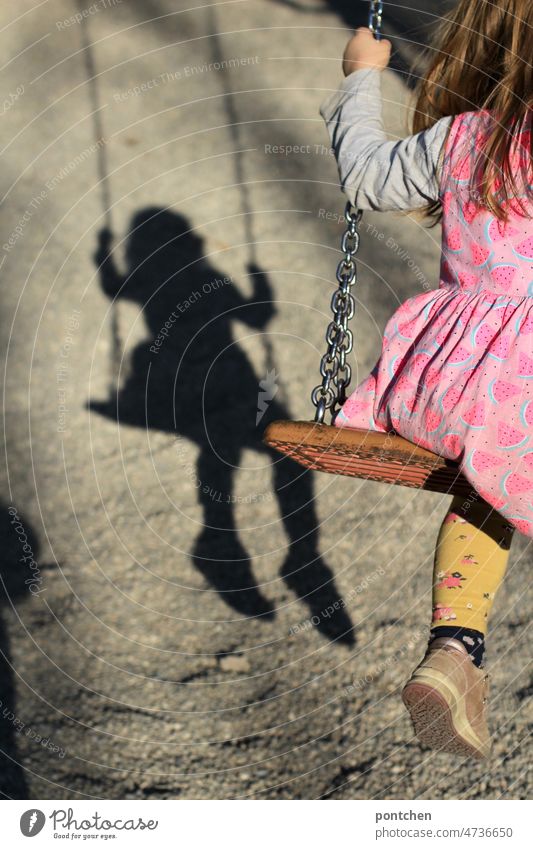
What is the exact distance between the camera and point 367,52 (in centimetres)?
129

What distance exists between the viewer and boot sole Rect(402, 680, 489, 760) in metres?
1.06

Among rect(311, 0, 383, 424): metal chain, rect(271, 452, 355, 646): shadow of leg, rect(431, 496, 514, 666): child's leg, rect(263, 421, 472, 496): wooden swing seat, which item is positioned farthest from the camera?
rect(271, 452, 355, 646): shadow of leg

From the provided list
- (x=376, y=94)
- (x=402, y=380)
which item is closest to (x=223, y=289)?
(x=376, y=94)

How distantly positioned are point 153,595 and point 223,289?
976 millimetres

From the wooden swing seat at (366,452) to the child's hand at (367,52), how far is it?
53 centimetres

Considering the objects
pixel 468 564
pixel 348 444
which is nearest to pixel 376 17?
pixel 348 444

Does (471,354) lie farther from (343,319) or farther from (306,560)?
(306,560)

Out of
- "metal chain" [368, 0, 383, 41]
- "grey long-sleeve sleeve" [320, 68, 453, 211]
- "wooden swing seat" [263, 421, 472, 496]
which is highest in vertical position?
"metal chain" [368, 0, 383, 41]

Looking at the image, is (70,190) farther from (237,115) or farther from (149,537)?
(149,537)

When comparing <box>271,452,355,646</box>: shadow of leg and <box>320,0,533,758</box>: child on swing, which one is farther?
<box>271,452,355,646</box>: shadow of leg

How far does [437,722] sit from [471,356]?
0.42 metres

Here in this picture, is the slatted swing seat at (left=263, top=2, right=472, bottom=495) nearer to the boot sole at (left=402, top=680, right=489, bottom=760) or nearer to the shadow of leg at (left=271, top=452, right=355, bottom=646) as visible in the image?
the boot sole at (left=402, top=680, right=489, bottom=760)

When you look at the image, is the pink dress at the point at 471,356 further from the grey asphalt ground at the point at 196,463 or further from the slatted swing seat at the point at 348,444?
the grey asphalt ground at the point at 196,463

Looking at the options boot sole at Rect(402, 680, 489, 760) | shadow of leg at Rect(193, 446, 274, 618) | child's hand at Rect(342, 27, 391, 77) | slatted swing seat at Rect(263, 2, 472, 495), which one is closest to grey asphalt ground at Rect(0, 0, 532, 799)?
shadow of leg at Rect(193, 446, 274, 618)
